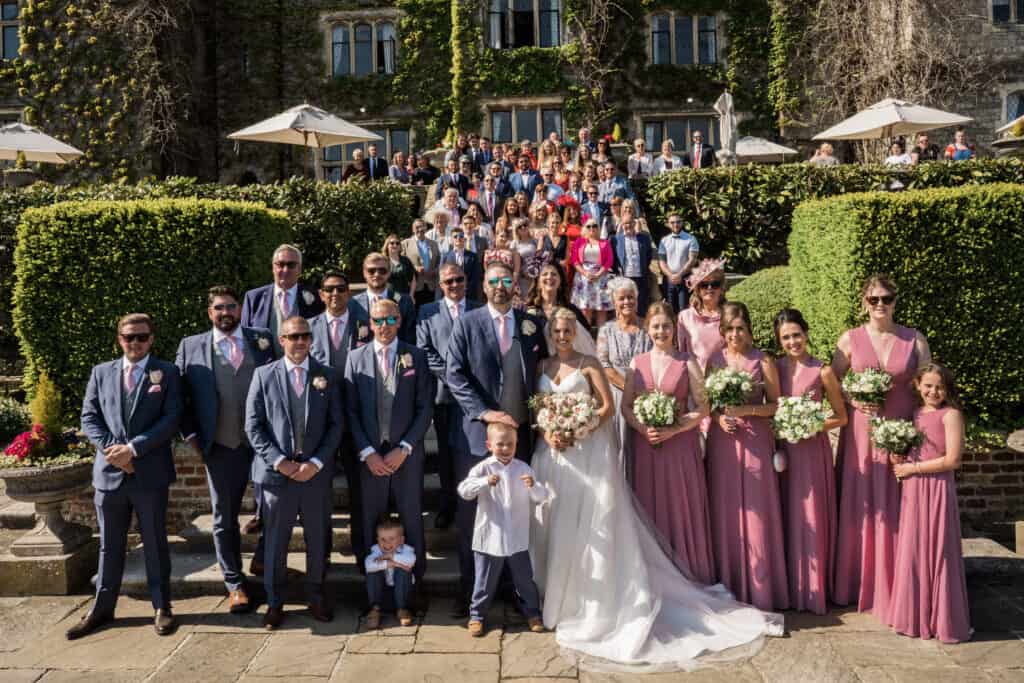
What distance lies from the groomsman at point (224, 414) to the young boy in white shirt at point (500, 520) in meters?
1.74

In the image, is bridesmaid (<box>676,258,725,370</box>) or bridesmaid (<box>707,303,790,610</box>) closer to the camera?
bridesmaid (<box>707,303,790,610</box>)

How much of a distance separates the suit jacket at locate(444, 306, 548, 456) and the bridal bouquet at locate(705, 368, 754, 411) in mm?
1243

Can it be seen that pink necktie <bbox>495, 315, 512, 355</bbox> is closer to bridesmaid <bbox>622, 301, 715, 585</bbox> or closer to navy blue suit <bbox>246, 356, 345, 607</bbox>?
bridesmaid <bbox>622, 301, 715, 585</bbox>

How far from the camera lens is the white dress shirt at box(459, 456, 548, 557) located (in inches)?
195

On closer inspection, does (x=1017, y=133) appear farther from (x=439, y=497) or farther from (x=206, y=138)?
(x=206, y=138)

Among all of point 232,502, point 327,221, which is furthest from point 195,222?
point 327,221

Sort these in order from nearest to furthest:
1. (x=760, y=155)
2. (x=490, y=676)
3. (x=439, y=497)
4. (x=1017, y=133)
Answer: (x=490, y=676), (x=439, y=497), (x=1017, y=133), (x=760, y=155)

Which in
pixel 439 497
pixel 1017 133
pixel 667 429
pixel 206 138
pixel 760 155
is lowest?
pixel 439 497

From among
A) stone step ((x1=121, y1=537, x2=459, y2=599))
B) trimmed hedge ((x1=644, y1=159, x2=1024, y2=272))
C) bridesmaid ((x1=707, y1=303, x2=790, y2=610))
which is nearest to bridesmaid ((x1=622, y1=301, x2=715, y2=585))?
bridesmaid ((x1=707, y1=303, x2=790, y2=610))

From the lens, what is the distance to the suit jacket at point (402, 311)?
20.1ft

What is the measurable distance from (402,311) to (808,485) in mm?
3462

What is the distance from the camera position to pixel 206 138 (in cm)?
2186

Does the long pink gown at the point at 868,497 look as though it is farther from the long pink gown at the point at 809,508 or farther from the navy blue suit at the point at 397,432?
the navy blue suit at the point at 397,432

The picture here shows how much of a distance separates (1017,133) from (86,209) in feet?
41.3
